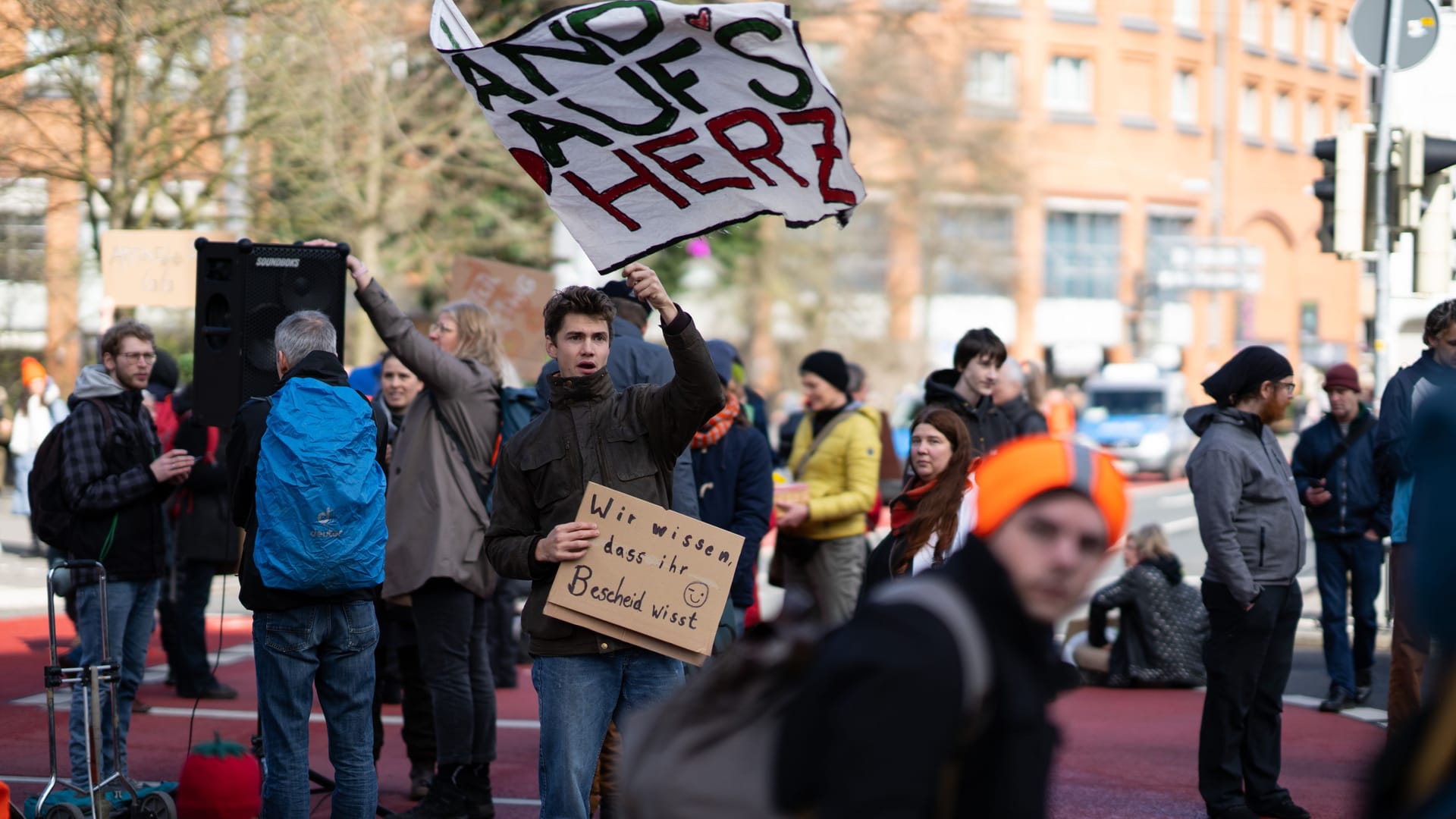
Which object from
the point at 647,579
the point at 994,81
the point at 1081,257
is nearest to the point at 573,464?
the point at 647,579

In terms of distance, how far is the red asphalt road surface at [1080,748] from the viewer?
7336 mm

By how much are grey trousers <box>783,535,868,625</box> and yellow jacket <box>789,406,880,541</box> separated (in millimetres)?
59

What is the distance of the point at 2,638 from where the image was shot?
12.1 m

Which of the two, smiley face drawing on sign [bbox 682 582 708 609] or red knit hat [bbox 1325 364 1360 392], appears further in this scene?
red knit hat [bbox 1325 364 1360 392]

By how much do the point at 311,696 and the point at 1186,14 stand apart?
6014cm

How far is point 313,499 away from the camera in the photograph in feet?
17.6

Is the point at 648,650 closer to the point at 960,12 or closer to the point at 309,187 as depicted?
the point at 309,187

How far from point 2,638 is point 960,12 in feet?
70.8

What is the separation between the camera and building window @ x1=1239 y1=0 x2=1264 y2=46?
61938 millimetres

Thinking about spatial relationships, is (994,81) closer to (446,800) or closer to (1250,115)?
(1250,115)

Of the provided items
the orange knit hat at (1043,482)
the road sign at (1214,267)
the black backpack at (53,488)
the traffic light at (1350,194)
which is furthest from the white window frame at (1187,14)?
the orange knit hat at (1043,482)

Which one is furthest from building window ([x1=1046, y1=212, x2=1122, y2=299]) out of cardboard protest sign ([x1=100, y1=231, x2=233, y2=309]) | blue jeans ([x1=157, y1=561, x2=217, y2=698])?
blue jeans ([x1=157, y1=561, x2=217, y2=698])

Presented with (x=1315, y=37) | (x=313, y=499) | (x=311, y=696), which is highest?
(x=1315, y=37)

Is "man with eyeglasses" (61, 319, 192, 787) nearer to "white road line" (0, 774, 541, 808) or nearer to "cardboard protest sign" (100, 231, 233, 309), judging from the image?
"white road line" (0, 774, 541, 808)
